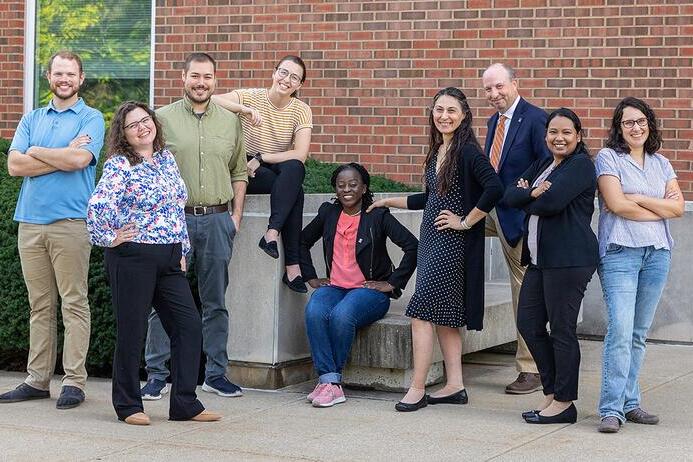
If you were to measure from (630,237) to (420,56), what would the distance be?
454 cm

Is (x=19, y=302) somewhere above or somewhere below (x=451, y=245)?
below

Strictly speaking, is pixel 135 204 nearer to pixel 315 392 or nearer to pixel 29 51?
pixel 315 392

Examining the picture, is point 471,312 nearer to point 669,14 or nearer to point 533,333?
point 533,333

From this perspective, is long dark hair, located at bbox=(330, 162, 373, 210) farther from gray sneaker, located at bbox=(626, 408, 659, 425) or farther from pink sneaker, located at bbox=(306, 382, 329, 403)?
gray sneaker, located at bbox=(626, 408, 659, 425)

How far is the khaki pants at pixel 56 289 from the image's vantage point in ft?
23.8

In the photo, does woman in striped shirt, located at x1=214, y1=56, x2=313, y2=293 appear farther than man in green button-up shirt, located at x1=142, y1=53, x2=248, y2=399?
Yes

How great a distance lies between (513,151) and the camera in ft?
25.1

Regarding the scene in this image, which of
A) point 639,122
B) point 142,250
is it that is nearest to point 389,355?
point 142,250

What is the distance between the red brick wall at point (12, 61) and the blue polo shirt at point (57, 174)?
5.34 metres

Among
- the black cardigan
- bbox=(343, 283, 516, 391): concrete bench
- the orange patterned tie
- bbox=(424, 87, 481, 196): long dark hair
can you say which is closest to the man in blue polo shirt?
bbox=(343, 283, 516, 391): concrete bench

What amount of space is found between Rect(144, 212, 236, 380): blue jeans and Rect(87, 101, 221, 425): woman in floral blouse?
1.98 feet

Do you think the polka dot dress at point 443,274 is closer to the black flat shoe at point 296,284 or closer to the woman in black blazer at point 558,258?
the woman in black blazer at point 558,258

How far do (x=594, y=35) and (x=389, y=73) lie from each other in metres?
1.80

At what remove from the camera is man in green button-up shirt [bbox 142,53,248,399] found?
746 cm
